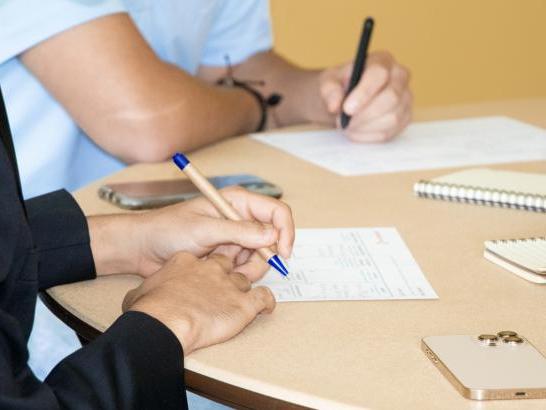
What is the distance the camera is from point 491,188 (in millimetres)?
1132

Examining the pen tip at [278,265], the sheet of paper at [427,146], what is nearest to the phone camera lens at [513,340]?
the pen tip at [278,265]

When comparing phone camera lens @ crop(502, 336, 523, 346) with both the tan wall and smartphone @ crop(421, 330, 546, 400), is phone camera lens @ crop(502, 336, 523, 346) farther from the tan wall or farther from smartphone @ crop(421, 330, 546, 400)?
the tan wall

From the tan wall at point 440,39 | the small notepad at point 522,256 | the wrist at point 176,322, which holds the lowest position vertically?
the tan wall at point 440,39

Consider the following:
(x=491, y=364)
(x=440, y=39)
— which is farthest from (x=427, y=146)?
(x=440, y=39)

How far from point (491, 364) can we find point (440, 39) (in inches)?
101

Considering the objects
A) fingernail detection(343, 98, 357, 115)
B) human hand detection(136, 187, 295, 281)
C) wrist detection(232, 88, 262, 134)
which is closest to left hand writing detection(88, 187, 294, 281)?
human hand detection(136, 187, 295, 281)

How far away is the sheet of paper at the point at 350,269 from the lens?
0.86 meters

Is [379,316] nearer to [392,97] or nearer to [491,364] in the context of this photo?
[491,364]

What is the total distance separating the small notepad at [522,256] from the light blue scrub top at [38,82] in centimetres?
63

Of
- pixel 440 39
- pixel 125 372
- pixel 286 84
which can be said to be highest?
pixel 125 372

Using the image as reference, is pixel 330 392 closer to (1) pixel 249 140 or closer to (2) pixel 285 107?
(1) pixel 249 140

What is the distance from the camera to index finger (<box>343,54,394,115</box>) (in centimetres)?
144

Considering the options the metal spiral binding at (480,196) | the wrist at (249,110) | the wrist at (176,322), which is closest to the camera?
the wrist at (176,322)

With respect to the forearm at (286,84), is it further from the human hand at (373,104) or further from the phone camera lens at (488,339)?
the phone camera lens at (488,339)
